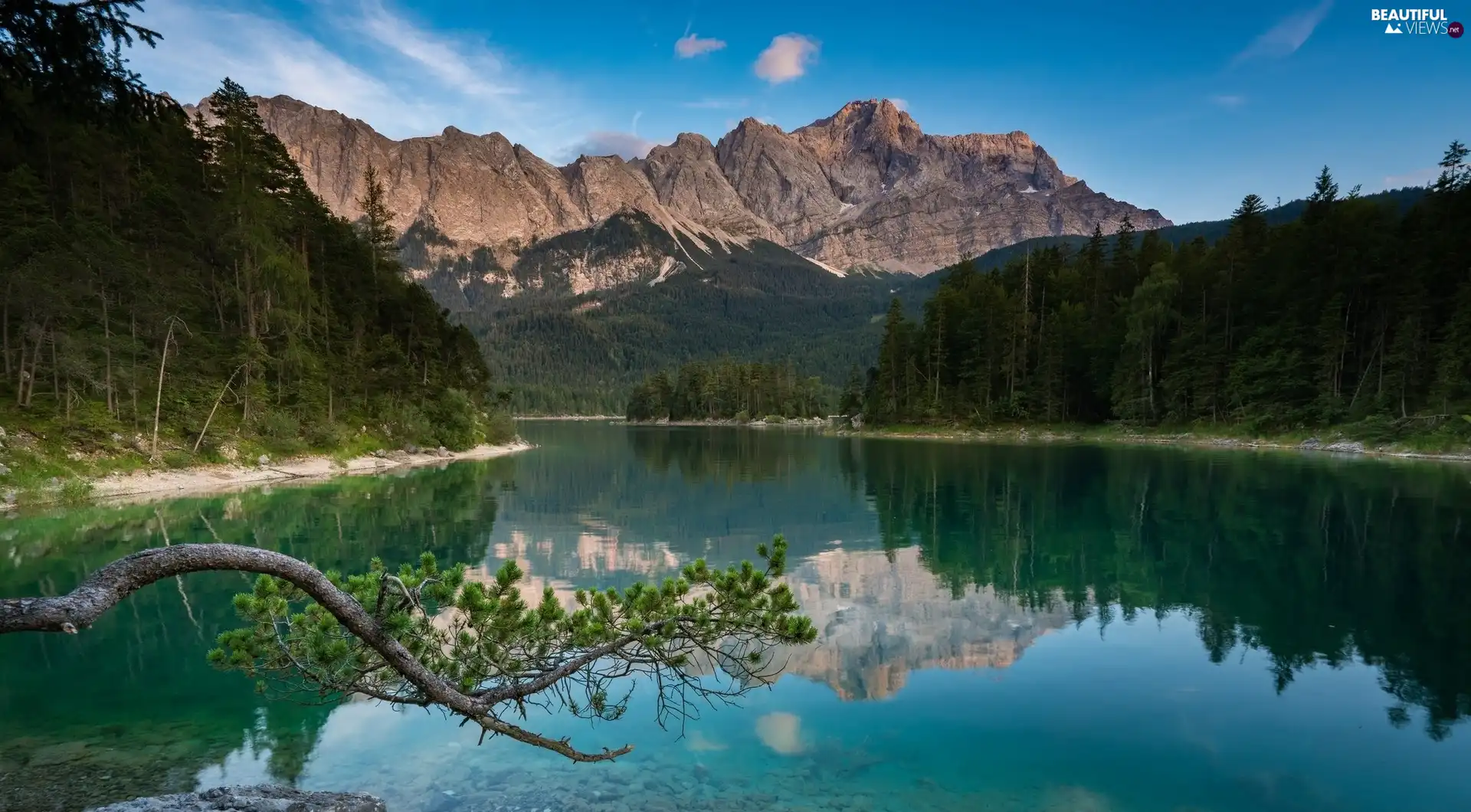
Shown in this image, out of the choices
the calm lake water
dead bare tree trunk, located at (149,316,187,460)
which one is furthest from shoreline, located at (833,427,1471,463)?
dead bare tree trunk, located at (149,316,187,460)

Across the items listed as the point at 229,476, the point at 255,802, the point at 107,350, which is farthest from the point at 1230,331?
the point at 107,350

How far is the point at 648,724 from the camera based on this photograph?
34.7 feet

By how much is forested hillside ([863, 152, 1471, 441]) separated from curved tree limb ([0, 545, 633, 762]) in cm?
6021

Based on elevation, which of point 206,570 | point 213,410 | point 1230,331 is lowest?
point 206,570

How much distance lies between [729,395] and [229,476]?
12445 cm

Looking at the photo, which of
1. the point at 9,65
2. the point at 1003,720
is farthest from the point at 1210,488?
the point at 9,65

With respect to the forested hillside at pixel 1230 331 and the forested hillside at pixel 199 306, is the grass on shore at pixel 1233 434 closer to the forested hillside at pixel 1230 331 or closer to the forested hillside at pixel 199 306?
the forested hillside at pixel 1230 331

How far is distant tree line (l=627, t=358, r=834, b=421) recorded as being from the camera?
15262 cm

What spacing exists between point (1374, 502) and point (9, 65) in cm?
4001

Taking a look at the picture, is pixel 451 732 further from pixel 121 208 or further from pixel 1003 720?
pixel 121 208

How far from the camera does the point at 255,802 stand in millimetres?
6605

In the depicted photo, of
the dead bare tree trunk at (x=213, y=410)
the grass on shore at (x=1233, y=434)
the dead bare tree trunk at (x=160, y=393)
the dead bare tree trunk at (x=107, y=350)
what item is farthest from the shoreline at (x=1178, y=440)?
the dead bare tree trunk at (x=107, y=350)

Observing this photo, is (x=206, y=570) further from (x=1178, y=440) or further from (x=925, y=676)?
(x=1178, y=440)

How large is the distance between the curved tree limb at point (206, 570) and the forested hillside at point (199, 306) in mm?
25388
